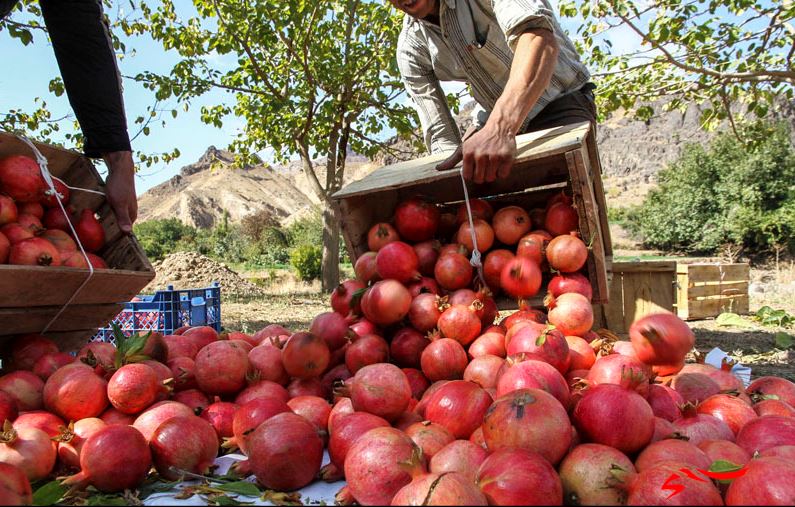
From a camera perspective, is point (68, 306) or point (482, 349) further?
point (68, 306)

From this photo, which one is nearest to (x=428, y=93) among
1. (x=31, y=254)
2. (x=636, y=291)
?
(x=31, y=254)

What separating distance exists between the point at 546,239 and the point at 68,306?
7.37 ft

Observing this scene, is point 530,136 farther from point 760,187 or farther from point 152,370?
point 760,187

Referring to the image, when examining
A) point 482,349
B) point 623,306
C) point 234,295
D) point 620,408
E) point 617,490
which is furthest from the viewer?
point 234,295

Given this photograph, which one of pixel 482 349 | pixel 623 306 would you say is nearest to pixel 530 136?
pixel 482 349

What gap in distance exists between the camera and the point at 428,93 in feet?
11.1

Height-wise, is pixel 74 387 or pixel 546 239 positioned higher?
pixel 546 239

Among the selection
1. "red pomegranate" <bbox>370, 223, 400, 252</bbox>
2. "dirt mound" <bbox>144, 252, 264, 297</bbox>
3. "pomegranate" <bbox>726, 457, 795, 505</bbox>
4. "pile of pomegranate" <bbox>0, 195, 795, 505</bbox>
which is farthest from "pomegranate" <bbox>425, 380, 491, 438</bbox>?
"dirt mound" <bbox>144, 252, 264, 297</bbox>

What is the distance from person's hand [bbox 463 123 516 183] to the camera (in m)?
2.12

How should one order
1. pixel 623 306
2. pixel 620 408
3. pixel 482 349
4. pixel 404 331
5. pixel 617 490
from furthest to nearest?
pixel 623 306 < pixel 404 331 < pixel 482 349 < pixel 620 408 < pixel 617 490

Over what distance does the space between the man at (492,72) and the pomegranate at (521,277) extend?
0.40 metres

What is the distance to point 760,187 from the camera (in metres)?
22.9

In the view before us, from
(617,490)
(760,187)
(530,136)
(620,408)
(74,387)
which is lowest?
(617,490)

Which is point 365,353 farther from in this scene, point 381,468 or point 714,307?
point 714,307
